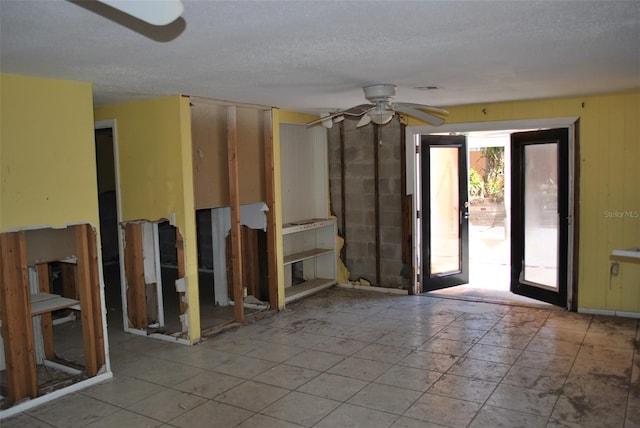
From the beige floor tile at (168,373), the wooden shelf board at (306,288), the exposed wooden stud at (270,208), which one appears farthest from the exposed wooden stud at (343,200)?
the beige floor tile at (168,373)

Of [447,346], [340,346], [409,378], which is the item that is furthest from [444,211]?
[409,378]

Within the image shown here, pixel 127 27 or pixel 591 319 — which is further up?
pixel 127 27

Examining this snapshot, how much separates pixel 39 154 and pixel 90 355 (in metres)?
1.61

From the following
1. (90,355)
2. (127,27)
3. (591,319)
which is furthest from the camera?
(591,319)

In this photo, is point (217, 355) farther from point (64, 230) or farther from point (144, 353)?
point (64, 230)

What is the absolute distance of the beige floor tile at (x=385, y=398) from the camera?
356 centimetres

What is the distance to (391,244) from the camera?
6949 millimetres

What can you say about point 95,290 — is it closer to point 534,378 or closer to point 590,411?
point 534,378

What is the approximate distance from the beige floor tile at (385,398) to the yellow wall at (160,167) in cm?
195

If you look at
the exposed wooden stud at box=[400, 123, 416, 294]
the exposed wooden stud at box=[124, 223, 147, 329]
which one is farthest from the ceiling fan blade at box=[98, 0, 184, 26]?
the exposed wooden stud at box=[400, 123, 416, 294]

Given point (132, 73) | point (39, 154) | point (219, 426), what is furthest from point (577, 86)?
point (39, 154)

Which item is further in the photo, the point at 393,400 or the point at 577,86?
the point at 577,86

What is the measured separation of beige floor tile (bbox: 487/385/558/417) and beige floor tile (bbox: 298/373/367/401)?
3.18ft

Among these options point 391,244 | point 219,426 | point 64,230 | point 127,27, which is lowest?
point 219,426
